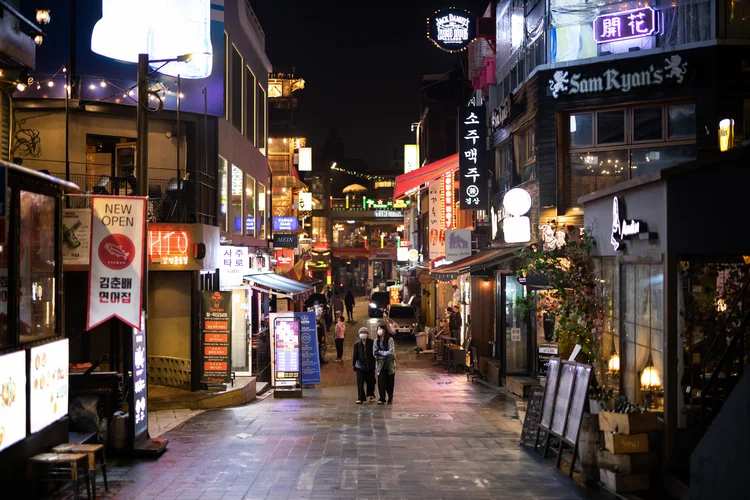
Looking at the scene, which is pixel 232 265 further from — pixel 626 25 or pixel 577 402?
pixel 577 402

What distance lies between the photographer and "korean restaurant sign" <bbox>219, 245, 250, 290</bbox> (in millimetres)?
21406

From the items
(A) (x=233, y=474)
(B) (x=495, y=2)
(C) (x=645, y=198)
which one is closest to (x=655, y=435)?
(C) (x=645, y=198)

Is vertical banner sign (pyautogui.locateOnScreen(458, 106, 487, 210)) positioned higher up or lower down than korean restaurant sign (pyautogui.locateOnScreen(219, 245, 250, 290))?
higher up

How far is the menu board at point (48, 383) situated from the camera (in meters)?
8.69

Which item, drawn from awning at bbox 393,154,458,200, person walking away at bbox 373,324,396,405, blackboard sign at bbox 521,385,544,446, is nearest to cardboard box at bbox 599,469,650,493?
blackboard sign at bbox 521,385,544,446

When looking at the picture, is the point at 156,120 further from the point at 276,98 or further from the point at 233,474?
the point at 276,98

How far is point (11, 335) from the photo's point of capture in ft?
27.0

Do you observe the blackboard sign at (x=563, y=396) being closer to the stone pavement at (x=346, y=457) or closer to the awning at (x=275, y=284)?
the stone pavement at (x=346, y=457)

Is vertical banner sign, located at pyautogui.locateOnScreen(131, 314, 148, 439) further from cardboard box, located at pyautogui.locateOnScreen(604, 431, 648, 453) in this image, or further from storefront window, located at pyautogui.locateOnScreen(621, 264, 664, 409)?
storefront window, located at pyautogui.locateOnScreen(621, 264, 664, 409)

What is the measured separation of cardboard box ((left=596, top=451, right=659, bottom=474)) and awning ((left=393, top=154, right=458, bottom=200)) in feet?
69.9

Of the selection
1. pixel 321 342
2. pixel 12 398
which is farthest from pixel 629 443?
pixel 321 342

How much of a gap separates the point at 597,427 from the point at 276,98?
46.8 metres

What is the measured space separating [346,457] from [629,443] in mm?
4169

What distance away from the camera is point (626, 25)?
1758cm
